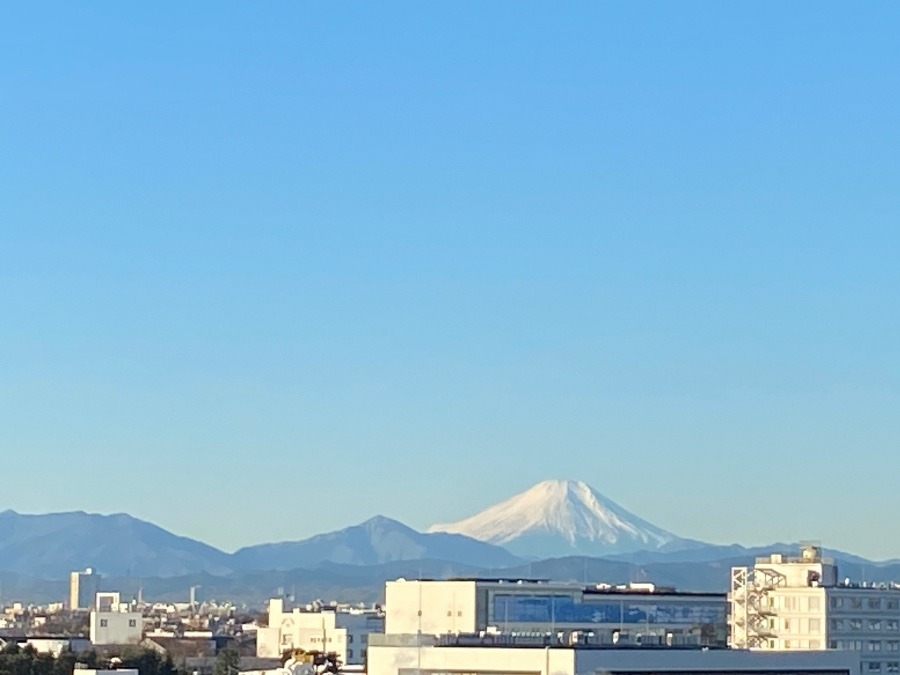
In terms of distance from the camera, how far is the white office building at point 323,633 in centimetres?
15000

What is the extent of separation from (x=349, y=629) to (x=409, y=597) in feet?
121

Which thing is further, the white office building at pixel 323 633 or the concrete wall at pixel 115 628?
the concrete wall at pixel 115 628

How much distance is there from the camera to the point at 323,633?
154 m

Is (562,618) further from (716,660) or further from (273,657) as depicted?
(716,660)

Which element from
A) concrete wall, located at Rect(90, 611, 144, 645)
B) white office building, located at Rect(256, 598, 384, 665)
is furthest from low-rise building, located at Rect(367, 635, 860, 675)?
concrete wall, located at Rect(90, 611, 144, 645)

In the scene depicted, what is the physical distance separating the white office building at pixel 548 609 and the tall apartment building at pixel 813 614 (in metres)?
3.50

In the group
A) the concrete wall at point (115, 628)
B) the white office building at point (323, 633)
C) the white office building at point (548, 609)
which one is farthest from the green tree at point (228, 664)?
the concrete wall at point (115, 628)

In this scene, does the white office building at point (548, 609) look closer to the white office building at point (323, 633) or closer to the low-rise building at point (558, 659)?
the white office building at point (323, 633)

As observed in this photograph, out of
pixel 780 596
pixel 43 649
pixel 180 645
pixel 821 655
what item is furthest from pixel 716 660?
pixel 180 645

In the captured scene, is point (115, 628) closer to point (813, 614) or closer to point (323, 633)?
point (323, 633)

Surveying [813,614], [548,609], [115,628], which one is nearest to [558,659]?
[813,614]

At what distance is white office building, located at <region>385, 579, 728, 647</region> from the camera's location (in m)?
116

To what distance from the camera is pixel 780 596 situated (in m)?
112

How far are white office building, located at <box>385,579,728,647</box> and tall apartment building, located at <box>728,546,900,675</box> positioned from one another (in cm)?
350
